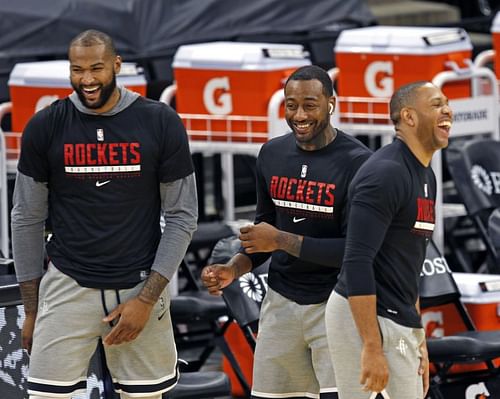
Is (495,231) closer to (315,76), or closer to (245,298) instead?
(245,298)

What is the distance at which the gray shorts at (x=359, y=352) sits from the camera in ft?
15.5

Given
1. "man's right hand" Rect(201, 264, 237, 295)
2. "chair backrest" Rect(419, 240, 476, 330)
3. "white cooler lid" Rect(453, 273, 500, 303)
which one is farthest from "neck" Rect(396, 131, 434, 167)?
"white cooler lid" Rect(453, 273, 500, 303)

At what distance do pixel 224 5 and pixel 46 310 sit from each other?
5549 mm

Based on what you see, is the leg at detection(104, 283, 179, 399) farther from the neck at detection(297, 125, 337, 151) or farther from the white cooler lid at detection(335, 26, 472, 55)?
the white cooler lid at detection(335, 26, 472, 55)

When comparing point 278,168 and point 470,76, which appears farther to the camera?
point 470,76

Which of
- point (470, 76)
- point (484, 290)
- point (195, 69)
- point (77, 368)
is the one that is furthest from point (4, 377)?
point (470, 76)

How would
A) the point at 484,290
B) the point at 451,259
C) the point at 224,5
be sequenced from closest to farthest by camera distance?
the point at 484,290 → the point at 451,259 → the point at 224,5

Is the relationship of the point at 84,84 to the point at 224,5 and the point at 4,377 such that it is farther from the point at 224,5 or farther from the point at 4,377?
the point at 224,5

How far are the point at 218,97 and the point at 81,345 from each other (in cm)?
290

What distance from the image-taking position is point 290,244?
5.11 m

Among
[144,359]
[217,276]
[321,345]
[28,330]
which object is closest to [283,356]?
[321,345]

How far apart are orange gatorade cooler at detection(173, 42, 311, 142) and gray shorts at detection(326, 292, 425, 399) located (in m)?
2.94

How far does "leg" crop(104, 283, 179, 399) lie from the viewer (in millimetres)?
5176

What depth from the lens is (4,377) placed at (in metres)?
5.59
